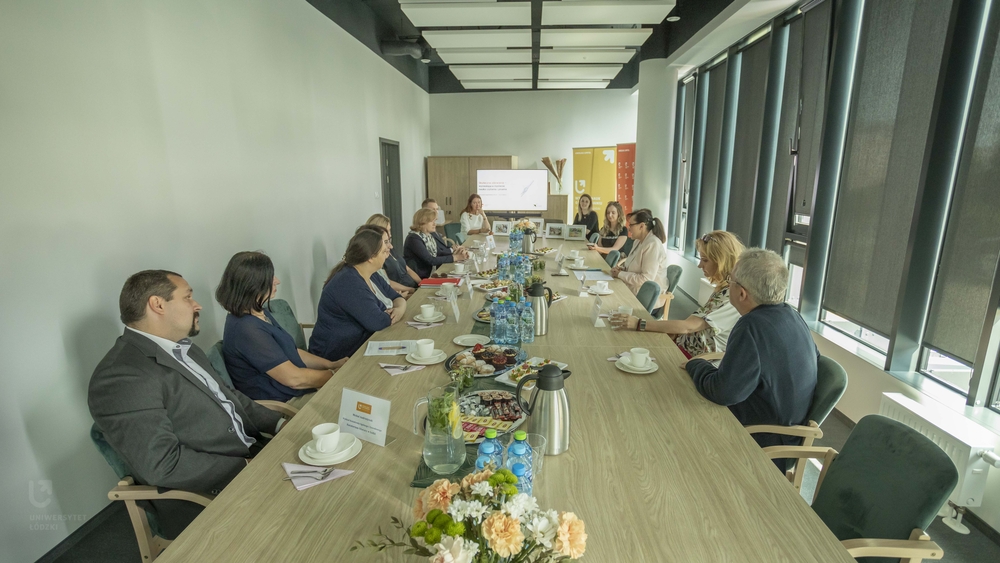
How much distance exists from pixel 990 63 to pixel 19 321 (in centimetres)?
463

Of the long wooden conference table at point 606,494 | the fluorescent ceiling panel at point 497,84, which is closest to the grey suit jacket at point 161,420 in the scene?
the long wooden conference table at point 606,494

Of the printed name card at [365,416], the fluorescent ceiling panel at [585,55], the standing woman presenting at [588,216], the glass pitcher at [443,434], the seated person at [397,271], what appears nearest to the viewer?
the glass pitcher at [443,434]

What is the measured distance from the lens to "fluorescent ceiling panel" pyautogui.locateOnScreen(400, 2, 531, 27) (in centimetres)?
470

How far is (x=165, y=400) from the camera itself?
1730 millimetres

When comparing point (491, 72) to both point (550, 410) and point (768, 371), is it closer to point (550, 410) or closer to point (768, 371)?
point (768, 371)

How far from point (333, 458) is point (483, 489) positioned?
0.83m

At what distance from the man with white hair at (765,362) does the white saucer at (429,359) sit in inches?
42.8

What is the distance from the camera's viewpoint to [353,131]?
6441mm

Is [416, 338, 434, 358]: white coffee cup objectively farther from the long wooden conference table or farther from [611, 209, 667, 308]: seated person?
[611, 209, 667, 308]: seated person

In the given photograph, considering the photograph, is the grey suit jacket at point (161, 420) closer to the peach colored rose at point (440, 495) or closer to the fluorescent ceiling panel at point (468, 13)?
the peach colored rose at point (440, 495)

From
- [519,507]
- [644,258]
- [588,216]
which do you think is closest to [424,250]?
[644,258]

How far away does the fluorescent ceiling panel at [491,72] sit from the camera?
24.4 ft

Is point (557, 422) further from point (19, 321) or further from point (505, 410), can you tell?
point (19, 321)

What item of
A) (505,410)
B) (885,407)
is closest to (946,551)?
(885,407)
